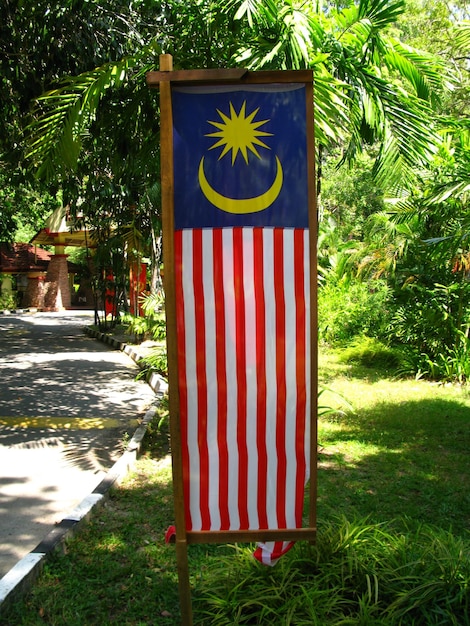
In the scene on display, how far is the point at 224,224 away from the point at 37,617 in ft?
7.45

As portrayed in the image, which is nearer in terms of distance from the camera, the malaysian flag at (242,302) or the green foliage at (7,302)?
the malaysian flag at (242,302)

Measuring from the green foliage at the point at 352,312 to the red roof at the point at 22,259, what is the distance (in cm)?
2684

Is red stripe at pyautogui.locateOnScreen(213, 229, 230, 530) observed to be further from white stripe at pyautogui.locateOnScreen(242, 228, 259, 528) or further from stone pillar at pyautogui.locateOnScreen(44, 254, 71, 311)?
stone pillar at pyautogui.locateOnScreen(44, 254, 71, 311)

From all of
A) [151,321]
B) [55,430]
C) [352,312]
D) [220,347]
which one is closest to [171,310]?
[220,347]

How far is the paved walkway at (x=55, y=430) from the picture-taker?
4855 millimetres

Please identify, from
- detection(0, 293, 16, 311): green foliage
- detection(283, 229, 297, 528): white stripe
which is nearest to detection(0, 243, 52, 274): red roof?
detection(0, 293, 16, 311): green foliage

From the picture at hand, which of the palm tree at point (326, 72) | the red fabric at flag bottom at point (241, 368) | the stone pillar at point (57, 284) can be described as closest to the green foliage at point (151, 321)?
the palm tree at point (326, 72)

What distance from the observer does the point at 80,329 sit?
23141mm

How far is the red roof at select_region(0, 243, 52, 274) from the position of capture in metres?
36.8

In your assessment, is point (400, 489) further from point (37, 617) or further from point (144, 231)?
point (144, 231)

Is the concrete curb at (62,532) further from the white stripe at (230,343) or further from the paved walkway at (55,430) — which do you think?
the white stripe at (230,343)

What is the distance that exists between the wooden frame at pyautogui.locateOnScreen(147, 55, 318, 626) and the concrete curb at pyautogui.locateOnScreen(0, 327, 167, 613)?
3.53 ft

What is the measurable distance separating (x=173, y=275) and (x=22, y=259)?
123 ft

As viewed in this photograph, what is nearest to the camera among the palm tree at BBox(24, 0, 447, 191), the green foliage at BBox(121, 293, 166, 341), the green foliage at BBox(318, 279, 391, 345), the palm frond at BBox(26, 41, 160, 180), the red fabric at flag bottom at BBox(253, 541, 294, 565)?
the red fabric at flag bottom at BBox(253, 541, 294, 565)
